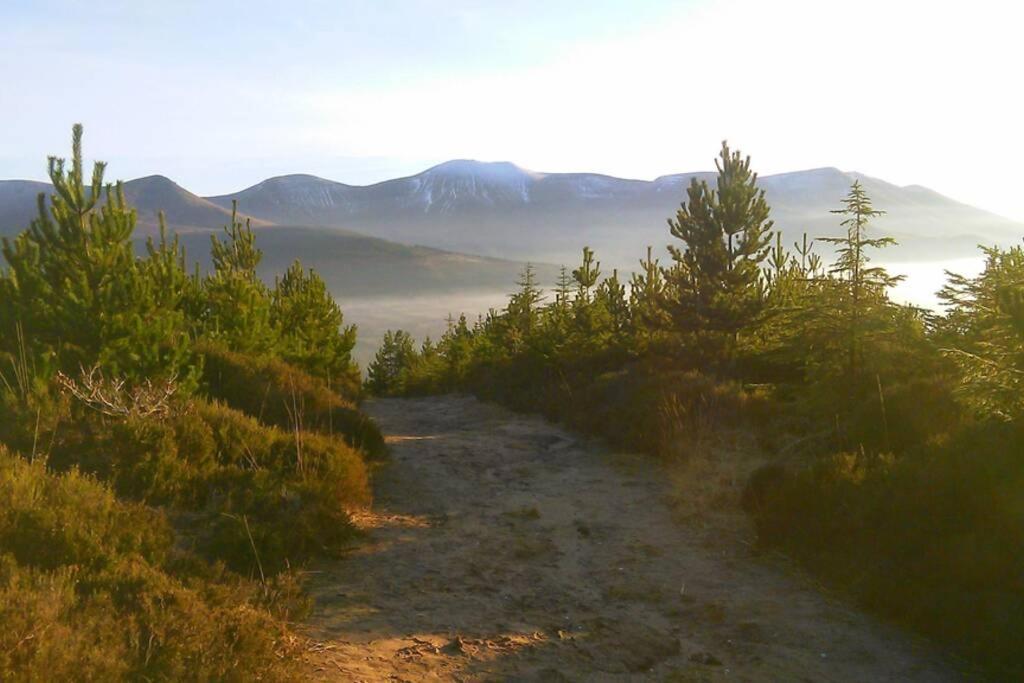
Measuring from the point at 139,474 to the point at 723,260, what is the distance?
1274cm

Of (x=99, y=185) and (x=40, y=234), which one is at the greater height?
(x=99, y=185)

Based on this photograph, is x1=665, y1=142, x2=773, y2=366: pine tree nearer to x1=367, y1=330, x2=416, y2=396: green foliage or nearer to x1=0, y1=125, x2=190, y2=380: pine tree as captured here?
x1=0, y1=125, x2=190, y2=380: pine tree

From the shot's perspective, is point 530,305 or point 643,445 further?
point 530,305

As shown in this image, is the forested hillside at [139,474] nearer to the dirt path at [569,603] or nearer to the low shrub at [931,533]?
the dirt path at [569,603]

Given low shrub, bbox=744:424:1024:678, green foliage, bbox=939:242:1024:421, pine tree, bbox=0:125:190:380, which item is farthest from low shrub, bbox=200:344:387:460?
green foliage, bbox=939:242:1024:421

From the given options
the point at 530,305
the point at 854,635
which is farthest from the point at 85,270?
the point at 530,305

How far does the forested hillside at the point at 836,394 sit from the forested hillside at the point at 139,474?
15.1 feet

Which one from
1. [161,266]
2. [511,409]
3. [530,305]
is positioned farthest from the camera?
[530,305]

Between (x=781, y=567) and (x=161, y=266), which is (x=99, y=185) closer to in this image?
(x=161, y=266)

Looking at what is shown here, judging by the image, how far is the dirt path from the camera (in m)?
5.09

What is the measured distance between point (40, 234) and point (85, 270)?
4.67 feet

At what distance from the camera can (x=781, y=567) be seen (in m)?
7.20

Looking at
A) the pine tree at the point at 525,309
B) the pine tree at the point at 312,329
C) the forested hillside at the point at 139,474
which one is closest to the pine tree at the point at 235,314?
the forested hillside at the point at 139,474

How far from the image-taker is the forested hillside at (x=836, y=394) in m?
5.99
